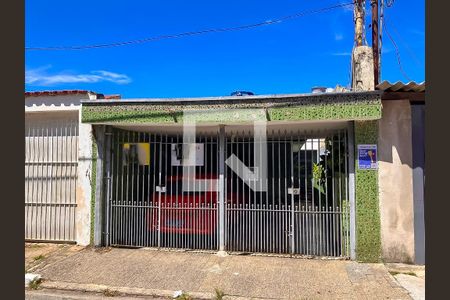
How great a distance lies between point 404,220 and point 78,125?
657 centimetres

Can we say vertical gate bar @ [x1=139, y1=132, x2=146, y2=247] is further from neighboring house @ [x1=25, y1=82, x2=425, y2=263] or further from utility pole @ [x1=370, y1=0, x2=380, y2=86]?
utility pole @ [x1=370, y1=0, x2=380, y2=86]

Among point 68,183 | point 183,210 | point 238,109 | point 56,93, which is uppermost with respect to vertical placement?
point 56,93

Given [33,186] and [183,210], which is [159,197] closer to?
[183,210]

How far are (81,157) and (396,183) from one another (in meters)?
6.07

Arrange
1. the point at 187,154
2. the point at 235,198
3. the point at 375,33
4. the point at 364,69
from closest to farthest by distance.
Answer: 1. the point at 364,69
2. the point at 235,198
3. the point at 187,154
4. the point at 375,33

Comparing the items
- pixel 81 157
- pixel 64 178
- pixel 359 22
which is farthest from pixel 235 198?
pixel 359 22

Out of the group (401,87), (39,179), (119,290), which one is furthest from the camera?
(39,179)

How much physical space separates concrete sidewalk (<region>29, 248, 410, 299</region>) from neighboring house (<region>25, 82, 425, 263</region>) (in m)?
0.50

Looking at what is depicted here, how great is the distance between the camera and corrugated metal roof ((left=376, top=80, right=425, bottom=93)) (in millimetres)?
5587

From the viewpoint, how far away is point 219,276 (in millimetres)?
5426

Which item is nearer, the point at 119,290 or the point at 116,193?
the point at 119,290

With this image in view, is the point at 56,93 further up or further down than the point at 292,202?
further up

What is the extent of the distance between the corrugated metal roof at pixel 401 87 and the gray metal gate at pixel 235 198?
1142 millimetres

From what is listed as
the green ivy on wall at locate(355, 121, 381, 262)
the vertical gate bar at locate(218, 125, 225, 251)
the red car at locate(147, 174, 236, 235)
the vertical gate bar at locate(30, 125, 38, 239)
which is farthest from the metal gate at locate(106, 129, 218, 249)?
the green ivy on wall at locate(355, 121, 381, 262)
